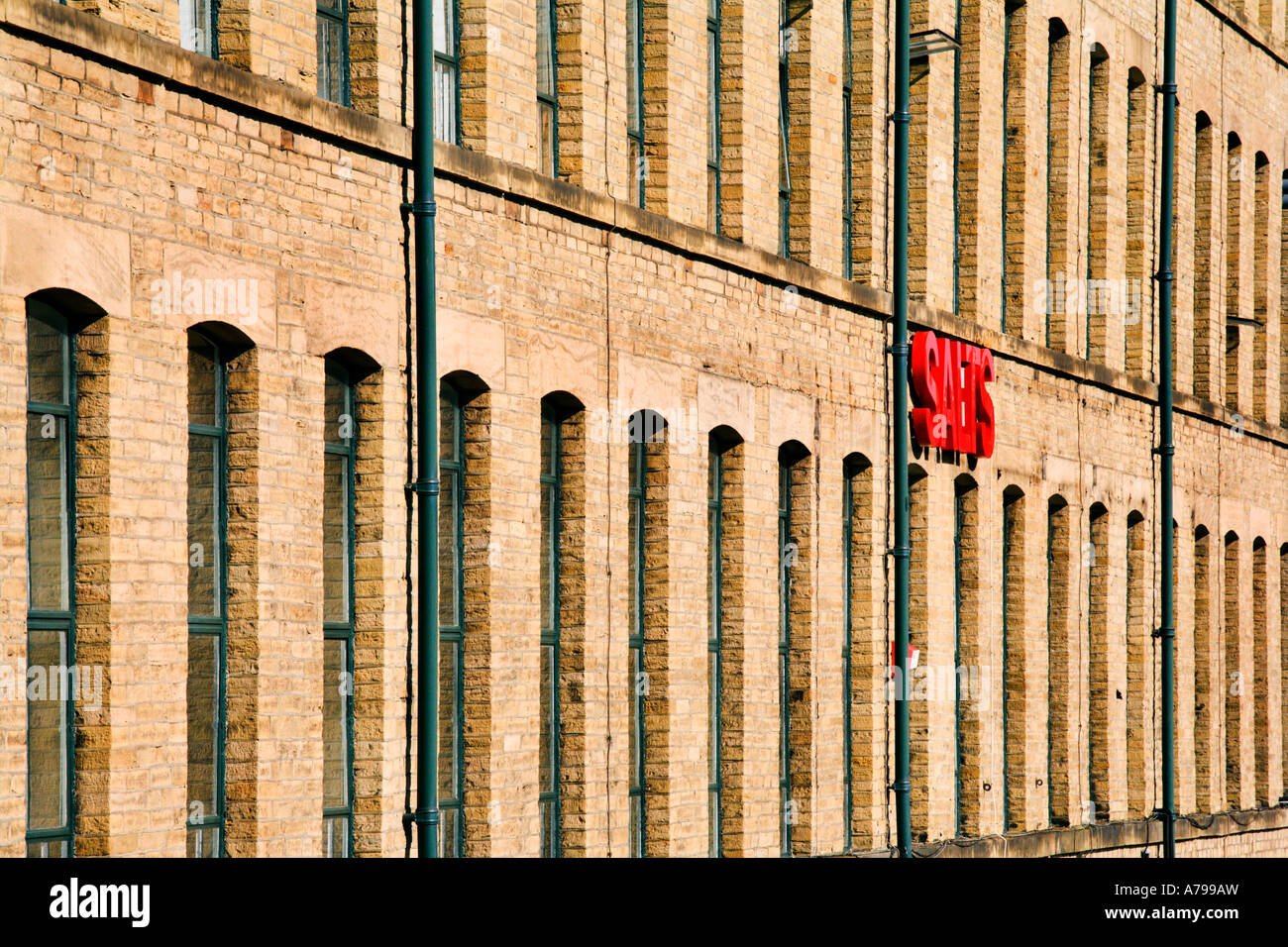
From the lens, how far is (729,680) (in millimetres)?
18375

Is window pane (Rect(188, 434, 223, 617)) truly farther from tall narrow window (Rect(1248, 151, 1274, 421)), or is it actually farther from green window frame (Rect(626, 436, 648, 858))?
tall narrow window (Rect(1248, 151, 1274, 421))

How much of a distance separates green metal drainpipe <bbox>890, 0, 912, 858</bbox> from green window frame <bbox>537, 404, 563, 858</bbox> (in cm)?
535

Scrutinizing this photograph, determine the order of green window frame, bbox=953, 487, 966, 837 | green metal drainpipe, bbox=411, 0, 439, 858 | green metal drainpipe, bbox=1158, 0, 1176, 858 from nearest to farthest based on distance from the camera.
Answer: green metal drainpipe, bbox=411, 0, 439, 858 < green window frame, bbox=953, 487, 966, 837 < green metal drainpipe, bbox=1158, 0, 1176, 858

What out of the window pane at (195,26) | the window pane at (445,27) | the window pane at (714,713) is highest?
the window pane at (445,27)

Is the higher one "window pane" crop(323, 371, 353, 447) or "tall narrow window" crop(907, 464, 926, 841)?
"window pane" crop(323, 371, 353, 447)

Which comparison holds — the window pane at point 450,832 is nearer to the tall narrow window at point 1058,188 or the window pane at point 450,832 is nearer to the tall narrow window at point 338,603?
the tall narrow window at point 338,603

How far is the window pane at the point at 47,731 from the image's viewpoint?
11.5 meters

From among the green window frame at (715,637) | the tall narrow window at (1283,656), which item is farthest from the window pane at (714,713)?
the tall narrow window at (1283,656)

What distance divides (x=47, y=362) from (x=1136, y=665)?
18740 mm

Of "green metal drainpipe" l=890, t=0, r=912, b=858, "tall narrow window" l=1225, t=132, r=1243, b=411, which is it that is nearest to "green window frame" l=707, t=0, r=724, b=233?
"green metal drainpipe" l=890, t=0, r=912, b=858

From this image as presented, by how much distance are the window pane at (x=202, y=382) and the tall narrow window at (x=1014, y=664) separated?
1278cm

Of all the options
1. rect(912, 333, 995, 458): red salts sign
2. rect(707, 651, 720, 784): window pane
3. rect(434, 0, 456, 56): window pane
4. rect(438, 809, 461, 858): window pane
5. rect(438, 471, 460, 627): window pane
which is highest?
rect(434, 0, 456, 56): window pane

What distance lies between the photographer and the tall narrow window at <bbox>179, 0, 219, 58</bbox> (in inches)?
506

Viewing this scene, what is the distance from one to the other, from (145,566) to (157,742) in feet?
3.24
